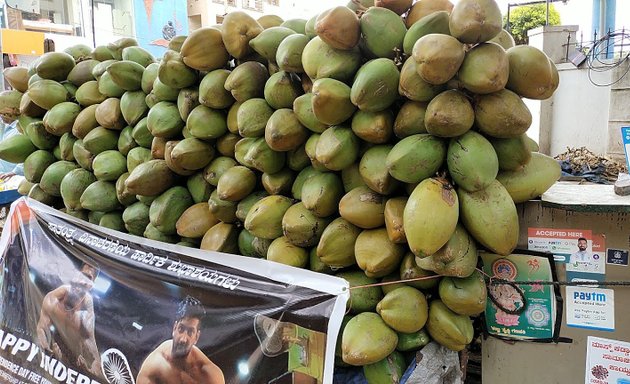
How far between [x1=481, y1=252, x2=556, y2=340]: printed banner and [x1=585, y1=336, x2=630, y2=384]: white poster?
0.38 feet

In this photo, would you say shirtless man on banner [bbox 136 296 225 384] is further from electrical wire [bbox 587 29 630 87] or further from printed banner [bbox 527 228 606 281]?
electrical wire [bbox 587 29 630 87]

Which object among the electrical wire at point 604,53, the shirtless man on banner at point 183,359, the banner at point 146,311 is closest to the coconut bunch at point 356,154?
the banner at point 146,311

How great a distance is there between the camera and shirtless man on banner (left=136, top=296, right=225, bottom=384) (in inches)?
59.8

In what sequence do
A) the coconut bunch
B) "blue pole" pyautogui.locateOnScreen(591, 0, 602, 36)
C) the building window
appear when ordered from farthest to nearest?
1. the building window
2. "blue pole" pyautogui.locateOnScreen(591, 0, 602, 36)
3. the coconut bunch

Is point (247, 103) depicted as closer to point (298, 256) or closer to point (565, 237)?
point (298, 256)

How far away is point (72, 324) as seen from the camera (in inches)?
73.6

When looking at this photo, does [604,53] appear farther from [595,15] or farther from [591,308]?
[591,308]

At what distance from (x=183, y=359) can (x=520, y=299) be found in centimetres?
105

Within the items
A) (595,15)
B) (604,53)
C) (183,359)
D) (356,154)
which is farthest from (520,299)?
(595,15)

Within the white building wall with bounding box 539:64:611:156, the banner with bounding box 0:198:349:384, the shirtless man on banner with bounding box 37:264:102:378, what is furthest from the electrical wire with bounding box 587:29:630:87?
the shirtless man on banner with bounding box 37:264:102:378

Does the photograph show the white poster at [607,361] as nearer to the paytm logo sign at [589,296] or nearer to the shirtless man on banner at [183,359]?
the paytm logo sign at [589,296]

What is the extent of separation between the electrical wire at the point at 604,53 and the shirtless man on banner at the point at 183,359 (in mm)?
7986

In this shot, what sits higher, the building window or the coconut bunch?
the building window

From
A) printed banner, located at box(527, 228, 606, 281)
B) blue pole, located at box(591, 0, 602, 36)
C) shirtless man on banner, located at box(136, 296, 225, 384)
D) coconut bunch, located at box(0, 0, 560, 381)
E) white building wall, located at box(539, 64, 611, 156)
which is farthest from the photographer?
blue pole, located at box(591, 0, 602, 36)
